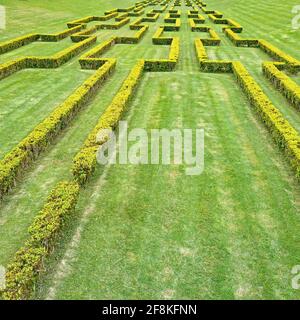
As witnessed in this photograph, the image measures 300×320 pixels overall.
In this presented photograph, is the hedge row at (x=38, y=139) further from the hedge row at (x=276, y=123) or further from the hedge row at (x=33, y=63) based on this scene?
the hedge row at (x=276, y=123)

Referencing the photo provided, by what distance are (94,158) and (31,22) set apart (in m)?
37.4

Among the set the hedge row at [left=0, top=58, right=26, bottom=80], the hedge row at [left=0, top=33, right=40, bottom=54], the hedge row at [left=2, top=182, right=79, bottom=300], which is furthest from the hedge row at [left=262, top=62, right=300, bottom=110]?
the hedge row at [left=0, top=33, right=40, bottom=54]

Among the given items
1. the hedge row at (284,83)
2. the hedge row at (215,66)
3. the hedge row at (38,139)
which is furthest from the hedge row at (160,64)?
the hedge row at (284,83)

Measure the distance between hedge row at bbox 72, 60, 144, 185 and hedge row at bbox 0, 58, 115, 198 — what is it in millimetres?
1692

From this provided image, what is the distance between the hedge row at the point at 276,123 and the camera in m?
12.4

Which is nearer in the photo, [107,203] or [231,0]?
[107,203]

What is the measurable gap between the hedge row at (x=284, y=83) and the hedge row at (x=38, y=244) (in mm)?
13024

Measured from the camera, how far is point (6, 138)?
47.9 feet

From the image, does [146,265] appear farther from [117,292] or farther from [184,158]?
[184,158]

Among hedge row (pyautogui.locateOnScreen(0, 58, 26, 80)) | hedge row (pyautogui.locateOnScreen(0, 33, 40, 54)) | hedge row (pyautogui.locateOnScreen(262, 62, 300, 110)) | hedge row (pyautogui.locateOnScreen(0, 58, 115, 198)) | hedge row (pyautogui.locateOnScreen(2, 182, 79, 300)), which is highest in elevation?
hedge row (pyautogui.locateOnScreen(0, 33, 40, 54))

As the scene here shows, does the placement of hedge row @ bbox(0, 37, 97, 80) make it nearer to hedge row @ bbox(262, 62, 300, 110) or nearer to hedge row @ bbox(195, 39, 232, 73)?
hedge row @ bbox(195, 39, 232, 73)

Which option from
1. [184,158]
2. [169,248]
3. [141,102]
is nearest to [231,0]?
[141,102]

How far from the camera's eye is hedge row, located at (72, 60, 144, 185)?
457 inches

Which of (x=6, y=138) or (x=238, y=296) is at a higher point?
(x=6, y=138)
